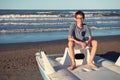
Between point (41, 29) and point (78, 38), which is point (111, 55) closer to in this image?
point (78, 38)

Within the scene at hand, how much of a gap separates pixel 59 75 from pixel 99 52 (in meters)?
6.03

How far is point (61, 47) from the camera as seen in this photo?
13375mm

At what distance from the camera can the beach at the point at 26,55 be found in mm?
9030

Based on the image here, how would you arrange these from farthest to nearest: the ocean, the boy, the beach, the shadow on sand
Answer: the ocean
the shadow on sand
the beach
the boy

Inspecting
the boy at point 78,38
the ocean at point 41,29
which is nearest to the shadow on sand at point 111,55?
the boy at point 78,38

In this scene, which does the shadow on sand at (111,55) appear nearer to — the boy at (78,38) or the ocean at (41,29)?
the boy at (78,38)

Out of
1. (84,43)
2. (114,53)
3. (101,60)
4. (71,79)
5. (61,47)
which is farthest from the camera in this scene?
(61,47)

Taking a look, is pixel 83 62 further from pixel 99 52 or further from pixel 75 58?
pixel 99 52

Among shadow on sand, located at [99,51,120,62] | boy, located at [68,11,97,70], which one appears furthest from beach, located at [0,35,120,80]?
boy, located at [68,11,97,70]

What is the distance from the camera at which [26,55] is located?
37.9 feet

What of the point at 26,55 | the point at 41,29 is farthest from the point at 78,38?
the point at 41,29

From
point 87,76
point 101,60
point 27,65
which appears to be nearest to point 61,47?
point 27,65

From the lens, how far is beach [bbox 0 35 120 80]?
9030 mm

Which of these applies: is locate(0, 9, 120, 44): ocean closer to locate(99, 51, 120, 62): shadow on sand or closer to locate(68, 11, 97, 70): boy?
locate(99, 51, 120, 62): shadow on sand
